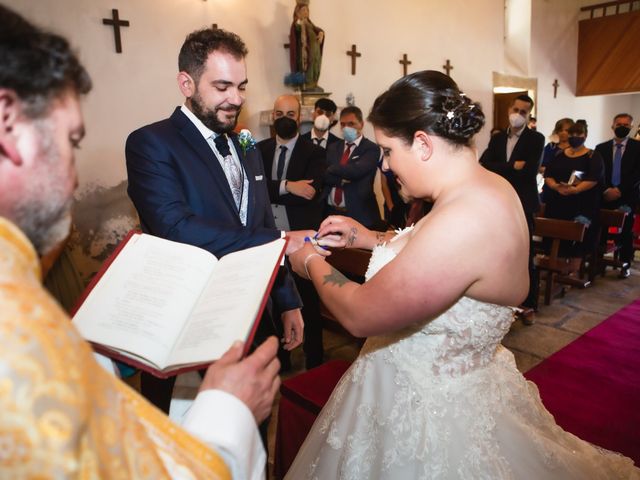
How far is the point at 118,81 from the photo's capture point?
181 inches

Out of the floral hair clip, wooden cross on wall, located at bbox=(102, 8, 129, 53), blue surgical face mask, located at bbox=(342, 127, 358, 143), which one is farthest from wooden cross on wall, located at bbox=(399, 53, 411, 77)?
the floral hair clip

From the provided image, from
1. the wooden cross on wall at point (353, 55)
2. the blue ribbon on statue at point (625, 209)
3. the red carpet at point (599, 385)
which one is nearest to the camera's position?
the red carpet at point (599, 385)

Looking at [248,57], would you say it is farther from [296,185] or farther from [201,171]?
[201,171]

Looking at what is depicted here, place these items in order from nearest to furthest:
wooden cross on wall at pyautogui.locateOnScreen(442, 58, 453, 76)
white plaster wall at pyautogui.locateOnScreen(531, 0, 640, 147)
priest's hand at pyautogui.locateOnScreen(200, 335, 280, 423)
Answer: priest's hand at pyautogui.locateOnScreen(200, 335, 280, 423) → wooden cross on wall at pyautogui.locateOnScreen(442, 58, 453, 76) → white plaster wall at pyautogui.locateOnScreen(531, 0, 640, 147)

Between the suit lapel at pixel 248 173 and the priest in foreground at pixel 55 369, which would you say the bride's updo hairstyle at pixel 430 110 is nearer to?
the suit lapel at pixel 248 173

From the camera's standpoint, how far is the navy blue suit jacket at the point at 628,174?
20.8 feet

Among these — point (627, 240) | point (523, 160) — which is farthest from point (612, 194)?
point (523, 160)

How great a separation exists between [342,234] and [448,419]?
2.66ft

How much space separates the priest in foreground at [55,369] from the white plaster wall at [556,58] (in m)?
11.8

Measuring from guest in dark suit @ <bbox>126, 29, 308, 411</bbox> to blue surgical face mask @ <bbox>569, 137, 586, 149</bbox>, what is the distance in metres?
5.11

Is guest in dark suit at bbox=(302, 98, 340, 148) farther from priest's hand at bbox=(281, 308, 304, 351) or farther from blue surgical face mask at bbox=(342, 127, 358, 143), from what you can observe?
priest's hand at bbox=(281, 308, 304, 351)

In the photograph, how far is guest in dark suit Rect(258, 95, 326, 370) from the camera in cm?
381

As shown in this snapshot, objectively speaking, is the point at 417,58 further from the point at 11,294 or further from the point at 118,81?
the point at 11,294

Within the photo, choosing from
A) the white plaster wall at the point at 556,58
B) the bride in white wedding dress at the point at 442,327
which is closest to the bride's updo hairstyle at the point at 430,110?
the bride in white wedding dress at the point at 442,327
